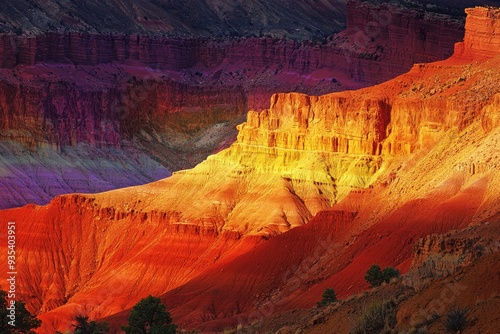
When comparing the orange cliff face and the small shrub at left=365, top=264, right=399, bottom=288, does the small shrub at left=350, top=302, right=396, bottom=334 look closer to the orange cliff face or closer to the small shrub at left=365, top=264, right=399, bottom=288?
the small shrub at left=365, top=264, right=399, bottom=288

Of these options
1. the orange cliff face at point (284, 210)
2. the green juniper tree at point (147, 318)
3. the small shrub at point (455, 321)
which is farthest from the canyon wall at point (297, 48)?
the small shrub at point (455, 321)

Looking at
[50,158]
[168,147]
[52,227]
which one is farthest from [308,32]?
[52,227]

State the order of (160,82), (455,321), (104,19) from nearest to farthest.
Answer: (455,321) → (160,82) → (104,19)

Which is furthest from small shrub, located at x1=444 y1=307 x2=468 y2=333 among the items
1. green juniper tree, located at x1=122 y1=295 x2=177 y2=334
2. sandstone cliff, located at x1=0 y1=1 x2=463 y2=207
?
sandstone cliff, located at x1=0 y1=1 x2=463 y2=207

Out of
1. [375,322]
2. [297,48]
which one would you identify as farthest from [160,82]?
[375,322]

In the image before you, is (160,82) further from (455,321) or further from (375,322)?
(455,321)

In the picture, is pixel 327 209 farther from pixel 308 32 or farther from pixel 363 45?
pixel 308 32

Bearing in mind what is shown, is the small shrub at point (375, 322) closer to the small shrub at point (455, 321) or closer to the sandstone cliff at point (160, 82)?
the small shrub at point (455, 321)

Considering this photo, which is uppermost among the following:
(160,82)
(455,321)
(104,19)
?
(455,321)
